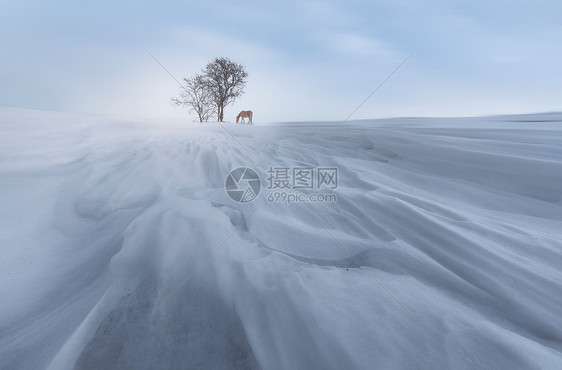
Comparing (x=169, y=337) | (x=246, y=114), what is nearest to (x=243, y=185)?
(x=169, y=337)

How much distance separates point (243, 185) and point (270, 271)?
128 cm

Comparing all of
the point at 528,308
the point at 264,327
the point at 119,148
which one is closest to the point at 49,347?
the point at 264,327

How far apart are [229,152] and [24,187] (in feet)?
6.61

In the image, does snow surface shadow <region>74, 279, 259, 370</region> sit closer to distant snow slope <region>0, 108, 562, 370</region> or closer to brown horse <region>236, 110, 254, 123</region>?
distant snow slope <region>0, 108, 562, 370</region>

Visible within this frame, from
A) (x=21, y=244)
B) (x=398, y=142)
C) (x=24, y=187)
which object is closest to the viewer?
(x=21, y=244)

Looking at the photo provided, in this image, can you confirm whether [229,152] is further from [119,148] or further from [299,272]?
[299,272]

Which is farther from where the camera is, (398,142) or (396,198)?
(398,142)

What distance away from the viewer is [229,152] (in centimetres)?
336

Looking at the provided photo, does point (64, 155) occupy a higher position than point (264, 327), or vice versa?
point (64, 155)

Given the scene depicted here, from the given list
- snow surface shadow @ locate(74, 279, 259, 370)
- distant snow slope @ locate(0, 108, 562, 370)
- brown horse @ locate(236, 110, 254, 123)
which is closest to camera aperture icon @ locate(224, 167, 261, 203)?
distant snow slope @ locate(0, 108, 562, 370)

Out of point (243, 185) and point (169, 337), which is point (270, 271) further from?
point (243, 185)

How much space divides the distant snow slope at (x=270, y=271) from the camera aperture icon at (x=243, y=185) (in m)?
0.09

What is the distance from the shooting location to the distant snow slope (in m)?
0.83

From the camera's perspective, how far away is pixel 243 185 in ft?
7.61
